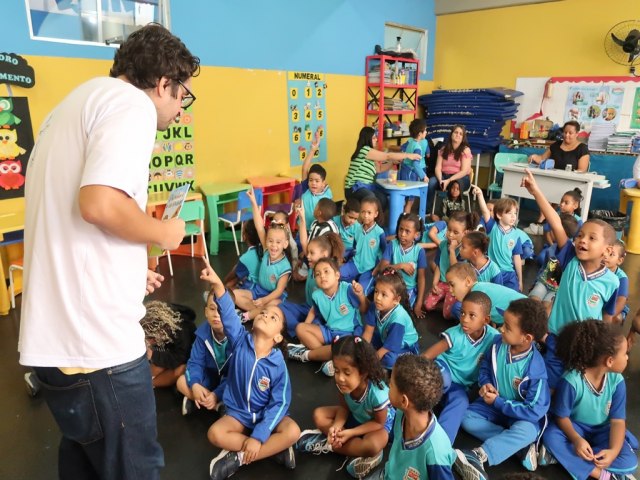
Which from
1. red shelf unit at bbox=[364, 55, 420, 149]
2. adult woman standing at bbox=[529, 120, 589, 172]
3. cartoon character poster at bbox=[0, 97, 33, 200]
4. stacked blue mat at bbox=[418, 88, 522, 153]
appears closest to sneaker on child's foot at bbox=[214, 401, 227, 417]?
cartoon character poster at bbox=[0, 97, 33, 200]

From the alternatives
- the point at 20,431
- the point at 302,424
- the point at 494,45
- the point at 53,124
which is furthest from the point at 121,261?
the point at 494,45

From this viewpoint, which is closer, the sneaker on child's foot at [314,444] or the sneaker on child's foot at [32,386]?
the sneaker on child's foot at [314,444]

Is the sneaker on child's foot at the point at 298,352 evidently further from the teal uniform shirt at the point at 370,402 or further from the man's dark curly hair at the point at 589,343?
the man's dark curly hair at the point at 589,343

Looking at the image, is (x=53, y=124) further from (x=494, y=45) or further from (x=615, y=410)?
(x=494, y=45)

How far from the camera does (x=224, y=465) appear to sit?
1.94m

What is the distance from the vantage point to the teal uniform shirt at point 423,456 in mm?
1537

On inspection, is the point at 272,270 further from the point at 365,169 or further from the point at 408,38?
the point at 408,38

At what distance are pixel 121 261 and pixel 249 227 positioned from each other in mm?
2677

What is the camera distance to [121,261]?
3.59 feet

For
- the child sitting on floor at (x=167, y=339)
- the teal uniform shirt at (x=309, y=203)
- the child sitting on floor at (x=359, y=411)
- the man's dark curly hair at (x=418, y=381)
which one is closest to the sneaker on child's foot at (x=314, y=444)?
the child sitting on floor at (x=359, y=411)

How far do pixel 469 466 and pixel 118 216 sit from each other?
1.64 metres

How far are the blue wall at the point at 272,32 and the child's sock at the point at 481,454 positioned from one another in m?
4.14

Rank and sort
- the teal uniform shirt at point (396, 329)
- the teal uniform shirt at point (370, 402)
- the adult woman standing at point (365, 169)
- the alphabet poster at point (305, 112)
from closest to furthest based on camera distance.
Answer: the teal uniform shirt at point (370, 402) → the teal uniform shirt at point (396, 329) → the adult woman standing at point (365, 169) → the alphabet poster at point (305, 112)

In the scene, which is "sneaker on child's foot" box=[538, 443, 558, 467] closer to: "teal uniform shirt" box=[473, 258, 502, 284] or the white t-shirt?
"teal uniform shirt" box=[473, 258, 502, 284]
